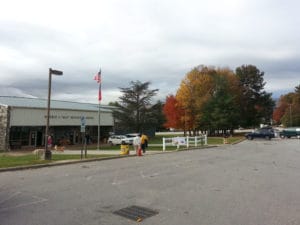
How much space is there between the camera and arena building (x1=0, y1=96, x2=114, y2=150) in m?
32.9

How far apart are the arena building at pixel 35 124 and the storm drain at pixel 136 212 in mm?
25619

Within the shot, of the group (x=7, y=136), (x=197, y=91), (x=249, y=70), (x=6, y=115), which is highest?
(x=249, y=70)

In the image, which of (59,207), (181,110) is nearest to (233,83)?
(181,110)

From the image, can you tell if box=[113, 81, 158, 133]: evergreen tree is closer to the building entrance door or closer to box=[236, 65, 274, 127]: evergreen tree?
the building entrance door

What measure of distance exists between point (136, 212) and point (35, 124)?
31866mm

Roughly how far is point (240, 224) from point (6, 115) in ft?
105

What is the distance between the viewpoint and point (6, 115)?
3278 centimetres

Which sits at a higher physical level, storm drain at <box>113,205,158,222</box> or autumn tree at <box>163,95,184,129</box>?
autumn tree at <box>163,95,184,129</box>

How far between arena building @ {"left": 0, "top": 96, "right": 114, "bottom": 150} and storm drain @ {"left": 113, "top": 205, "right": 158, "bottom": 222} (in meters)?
25.6

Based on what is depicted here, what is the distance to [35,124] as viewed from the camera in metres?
35.7

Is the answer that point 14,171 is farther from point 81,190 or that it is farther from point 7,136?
point 7,136

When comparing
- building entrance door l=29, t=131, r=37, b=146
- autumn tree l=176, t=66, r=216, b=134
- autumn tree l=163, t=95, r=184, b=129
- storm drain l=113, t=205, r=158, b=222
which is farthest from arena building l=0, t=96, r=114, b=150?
storm drain l=113, t=205, r=158, b=222

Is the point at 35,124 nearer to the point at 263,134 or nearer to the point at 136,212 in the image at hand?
the point at 136,212

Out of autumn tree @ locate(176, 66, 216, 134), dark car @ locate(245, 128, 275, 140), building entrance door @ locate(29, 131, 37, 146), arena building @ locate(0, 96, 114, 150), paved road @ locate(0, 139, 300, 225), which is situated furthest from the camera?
autumn tree @ locate(176, 66, 216, 134)
